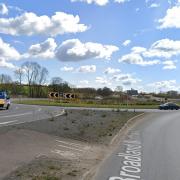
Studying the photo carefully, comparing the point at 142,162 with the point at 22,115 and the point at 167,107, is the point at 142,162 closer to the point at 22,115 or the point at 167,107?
the point at 22,115

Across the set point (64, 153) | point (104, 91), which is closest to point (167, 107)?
point (64, 153)

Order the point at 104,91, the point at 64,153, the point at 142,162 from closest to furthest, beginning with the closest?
the point at 142,162
the point at 64,153
the point at 104,91

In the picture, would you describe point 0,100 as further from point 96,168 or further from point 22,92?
point 22,92

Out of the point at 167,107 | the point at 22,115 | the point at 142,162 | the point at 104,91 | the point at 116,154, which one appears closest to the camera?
the point at 142,162

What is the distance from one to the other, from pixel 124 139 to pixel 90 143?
3529mm

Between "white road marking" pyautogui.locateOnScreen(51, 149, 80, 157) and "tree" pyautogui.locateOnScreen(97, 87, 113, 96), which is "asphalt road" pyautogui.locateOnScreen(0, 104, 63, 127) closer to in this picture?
"white road marking" pyautogui.locateOnScreen(51, 149, 80, 157)

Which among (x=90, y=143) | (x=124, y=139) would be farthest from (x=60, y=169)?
(x=124, y=139)

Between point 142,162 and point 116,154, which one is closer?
point 142,162

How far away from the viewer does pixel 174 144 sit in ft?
63.7

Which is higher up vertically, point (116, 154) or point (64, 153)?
point (64, 153)

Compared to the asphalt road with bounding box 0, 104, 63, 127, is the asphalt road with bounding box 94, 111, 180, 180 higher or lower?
lower

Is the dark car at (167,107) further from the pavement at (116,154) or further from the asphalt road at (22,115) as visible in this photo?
the pavement at (116,154)

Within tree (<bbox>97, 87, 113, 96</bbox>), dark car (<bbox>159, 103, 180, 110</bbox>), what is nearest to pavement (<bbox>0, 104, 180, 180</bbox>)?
dark car (<bbox>159, 103, 180, 110</bbox>)

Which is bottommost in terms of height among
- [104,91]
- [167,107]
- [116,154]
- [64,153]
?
[116,154]
